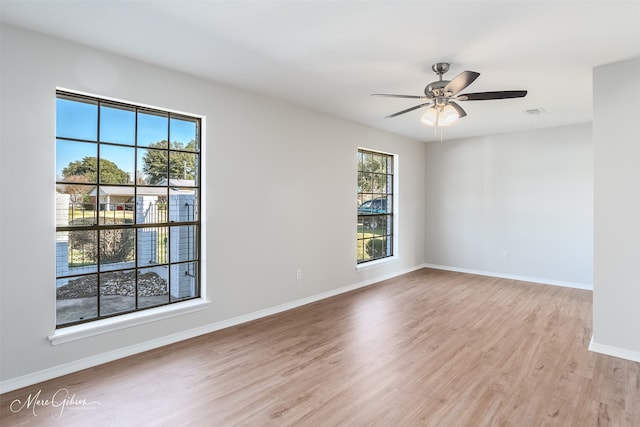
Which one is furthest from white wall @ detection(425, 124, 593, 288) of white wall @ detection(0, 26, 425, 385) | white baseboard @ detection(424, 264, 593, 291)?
white wall @ detection(0, 26, 425, 385)

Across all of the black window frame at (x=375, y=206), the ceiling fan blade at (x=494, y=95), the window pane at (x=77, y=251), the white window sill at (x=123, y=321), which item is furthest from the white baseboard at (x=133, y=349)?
the ceiling fan blade at (x=494, y=95)

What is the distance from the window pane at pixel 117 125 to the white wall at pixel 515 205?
5.47m

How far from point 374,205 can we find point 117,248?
3.96 meters

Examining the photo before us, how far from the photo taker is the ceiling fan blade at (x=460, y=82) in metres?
2.38

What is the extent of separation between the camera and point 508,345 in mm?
3096

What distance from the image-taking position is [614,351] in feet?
9.37

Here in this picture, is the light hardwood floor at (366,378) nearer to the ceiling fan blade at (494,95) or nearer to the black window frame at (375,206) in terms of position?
the black window frame at (375,206)

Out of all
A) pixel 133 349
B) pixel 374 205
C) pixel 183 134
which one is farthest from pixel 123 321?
pixel 374 205

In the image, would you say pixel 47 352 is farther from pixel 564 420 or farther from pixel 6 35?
pixel 564 420

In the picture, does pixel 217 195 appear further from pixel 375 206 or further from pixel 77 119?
pixel 375 206

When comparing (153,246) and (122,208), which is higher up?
(122,208)

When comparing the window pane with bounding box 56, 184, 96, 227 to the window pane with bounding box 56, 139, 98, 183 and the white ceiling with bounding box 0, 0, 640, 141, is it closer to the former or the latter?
the window pane with bounding box 56, 139, 98, 183

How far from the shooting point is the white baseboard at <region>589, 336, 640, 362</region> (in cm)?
278

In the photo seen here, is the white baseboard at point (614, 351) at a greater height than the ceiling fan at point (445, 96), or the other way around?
the ceiling fan at point (445, 96)
